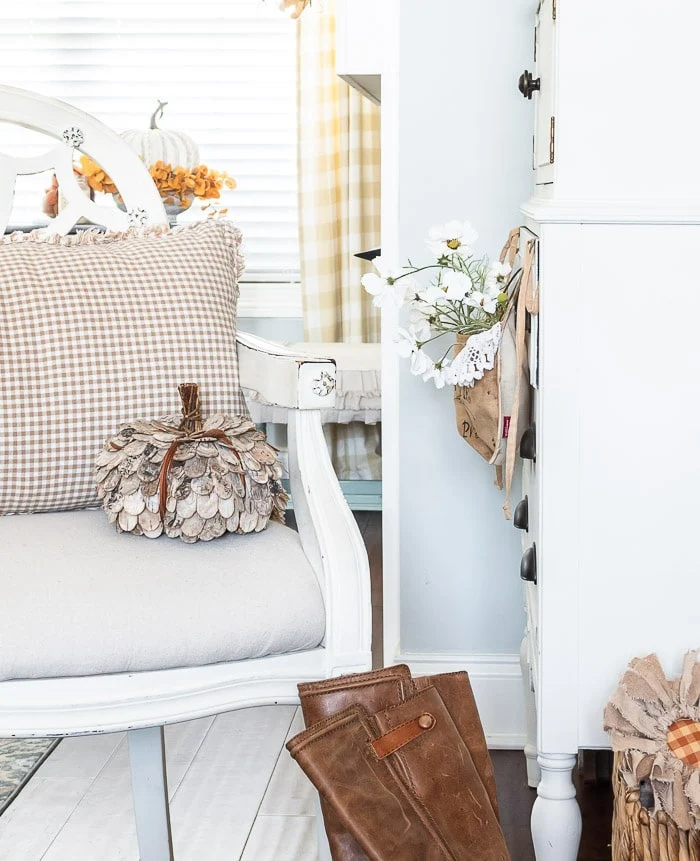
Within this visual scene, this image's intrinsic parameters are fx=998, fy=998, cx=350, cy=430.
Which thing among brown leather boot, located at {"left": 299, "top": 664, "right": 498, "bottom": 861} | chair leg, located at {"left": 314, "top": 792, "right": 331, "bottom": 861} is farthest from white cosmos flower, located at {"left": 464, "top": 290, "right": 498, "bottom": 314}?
chair leg, located at {"left": 314, "top": 792, "right": 331, "bottom": 861}

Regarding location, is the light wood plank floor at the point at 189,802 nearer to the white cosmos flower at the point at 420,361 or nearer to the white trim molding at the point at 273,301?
the white cosmos flower at the point at 420,361

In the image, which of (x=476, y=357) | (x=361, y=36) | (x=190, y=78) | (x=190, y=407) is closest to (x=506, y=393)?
(x=476, y=357)

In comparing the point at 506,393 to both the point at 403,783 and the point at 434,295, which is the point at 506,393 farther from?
the point at 403,783

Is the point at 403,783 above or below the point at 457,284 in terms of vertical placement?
below

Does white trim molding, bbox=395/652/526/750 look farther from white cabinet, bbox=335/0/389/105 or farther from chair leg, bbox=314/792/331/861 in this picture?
white cabinet, bbox=335/0/389/105

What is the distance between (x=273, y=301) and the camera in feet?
11.4

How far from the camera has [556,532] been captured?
3.64 feet

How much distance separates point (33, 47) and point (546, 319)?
298cm

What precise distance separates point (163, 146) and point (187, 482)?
7.49 ft

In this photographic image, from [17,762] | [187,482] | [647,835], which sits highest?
[187,482]

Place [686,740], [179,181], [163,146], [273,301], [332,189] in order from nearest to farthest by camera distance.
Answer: [686,740] → [179,181] → [163,146] → [332,189] → [273,301]

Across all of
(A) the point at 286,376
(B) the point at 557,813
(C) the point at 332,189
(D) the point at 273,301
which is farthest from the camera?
(D) the point at 273,301

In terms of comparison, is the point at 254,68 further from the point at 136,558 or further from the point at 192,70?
the point at 136,558

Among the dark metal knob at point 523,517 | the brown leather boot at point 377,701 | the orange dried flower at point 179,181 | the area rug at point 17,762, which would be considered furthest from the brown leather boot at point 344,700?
the orange dried flower at point 179,181
